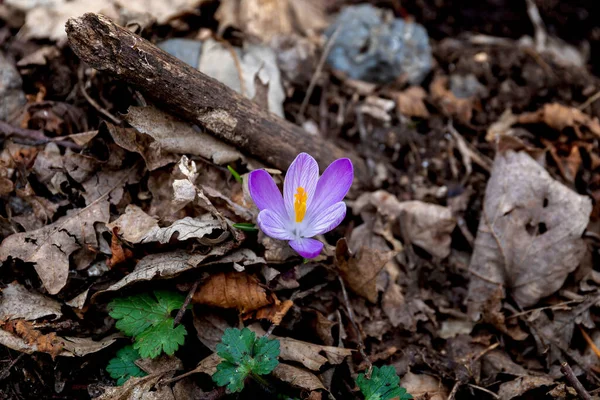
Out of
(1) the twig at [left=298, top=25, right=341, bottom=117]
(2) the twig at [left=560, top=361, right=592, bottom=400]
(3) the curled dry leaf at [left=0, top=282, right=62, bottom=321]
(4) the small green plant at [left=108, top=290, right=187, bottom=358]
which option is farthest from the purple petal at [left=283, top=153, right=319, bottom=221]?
(2) the twig at [left=560, top=361, right=592, bottom=400]

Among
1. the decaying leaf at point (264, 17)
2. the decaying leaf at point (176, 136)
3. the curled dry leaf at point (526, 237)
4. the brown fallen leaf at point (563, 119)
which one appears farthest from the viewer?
the decaying leaf at point (264, 17)

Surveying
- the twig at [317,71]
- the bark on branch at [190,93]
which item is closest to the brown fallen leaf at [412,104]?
the twig at [317,71]

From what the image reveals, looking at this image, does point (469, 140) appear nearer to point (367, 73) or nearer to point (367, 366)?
point (367, 73)

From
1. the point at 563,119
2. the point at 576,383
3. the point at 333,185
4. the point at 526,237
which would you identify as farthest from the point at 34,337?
the point at 563,119

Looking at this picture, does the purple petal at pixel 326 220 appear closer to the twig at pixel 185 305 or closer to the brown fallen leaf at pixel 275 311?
the brown fallen leaf at pixel 275 311

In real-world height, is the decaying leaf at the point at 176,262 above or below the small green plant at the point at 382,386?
above

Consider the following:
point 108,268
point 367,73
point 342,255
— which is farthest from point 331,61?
point 108,268
